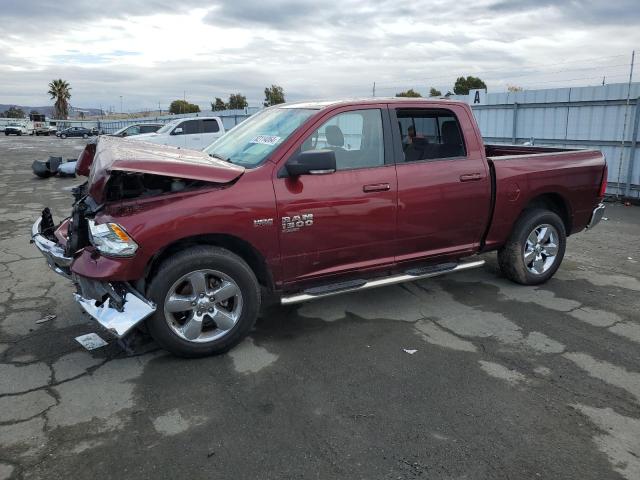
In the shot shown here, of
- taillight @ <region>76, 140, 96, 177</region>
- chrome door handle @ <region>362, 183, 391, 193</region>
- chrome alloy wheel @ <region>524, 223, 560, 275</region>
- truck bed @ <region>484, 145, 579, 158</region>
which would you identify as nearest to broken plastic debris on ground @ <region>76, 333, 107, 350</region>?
taillight @ <region>76, 140, 96, 177</region>

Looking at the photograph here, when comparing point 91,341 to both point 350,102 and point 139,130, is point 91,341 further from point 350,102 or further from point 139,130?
point 139,130

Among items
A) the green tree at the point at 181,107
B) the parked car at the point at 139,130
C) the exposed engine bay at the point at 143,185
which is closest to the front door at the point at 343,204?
the exposed engine bay at the point at 143,185

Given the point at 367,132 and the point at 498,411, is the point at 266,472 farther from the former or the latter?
the point at 367,132

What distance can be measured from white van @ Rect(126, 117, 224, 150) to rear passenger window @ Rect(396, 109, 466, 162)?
13.5 meters

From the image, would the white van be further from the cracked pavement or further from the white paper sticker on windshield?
the white paper sticker on windshield

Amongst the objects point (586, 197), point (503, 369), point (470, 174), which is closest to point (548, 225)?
point (586, 197)

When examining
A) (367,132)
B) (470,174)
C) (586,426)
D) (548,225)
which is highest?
(367,132)

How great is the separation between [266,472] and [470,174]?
3.31m

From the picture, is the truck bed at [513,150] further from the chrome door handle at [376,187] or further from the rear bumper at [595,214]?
the chrome door handle at [376,187]

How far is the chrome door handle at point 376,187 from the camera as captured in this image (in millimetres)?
4273

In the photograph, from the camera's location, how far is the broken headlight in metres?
3.50

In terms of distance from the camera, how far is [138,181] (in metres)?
3.79

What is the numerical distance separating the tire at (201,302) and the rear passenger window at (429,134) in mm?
1879

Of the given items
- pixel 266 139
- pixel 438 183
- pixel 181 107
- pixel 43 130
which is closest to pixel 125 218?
pixel 266 139
